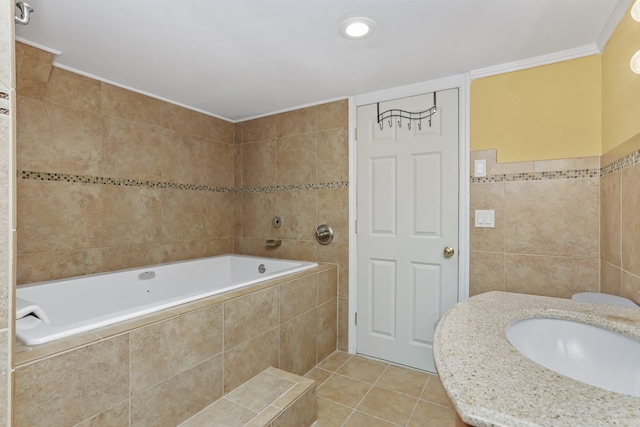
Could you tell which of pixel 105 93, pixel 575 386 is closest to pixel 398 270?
pixel 575 386

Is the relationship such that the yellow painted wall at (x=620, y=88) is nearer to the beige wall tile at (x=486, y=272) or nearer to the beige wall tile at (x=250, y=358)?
the beige wall tile at (x=486, y=272)

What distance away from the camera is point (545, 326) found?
1.02 m

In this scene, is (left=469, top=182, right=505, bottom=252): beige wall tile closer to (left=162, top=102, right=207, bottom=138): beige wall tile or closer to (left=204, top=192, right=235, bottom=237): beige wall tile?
(left=204, top=192, right=235, bottom=237): beige wall tile

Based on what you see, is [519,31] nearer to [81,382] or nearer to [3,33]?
[3,33]

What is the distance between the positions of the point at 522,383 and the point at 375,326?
1957 mm

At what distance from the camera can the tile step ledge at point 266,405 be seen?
1394 millimetres

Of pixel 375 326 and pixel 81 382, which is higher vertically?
pixel 81 382

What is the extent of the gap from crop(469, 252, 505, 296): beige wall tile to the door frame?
0.12ft

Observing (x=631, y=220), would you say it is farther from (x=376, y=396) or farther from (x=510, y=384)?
(x=376, y=396)

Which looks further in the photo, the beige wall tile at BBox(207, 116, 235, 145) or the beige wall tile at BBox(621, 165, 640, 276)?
the beige wall tile at BBox(207, 116, 235, 145)

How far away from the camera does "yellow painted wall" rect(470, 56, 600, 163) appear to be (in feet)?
5.89

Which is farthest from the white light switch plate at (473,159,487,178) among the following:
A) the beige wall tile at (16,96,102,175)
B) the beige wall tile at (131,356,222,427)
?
the beige wall tile at (16,96,102,175)

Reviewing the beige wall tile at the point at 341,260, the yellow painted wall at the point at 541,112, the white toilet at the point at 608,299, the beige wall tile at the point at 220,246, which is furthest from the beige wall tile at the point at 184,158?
the white toilet at the point at 608,299

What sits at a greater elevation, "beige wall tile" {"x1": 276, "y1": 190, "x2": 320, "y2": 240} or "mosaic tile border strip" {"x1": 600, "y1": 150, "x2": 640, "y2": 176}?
"mosaic tile border strip" {"x1": 600, "y1": 150, "x2": 640, "y2": 176}
